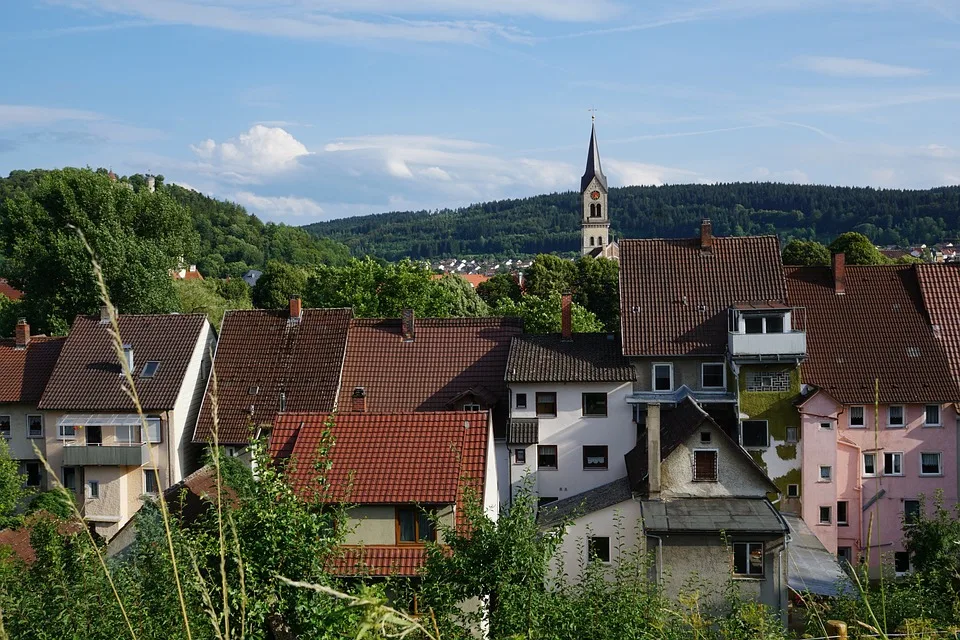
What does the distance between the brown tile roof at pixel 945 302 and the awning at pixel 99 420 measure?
97.3 ft

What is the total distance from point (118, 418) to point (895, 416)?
2808 centimetres

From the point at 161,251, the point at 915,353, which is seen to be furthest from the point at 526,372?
the point at 161,251

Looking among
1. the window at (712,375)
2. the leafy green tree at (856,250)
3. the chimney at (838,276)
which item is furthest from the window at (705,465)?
the leafy green tree at (856,250)

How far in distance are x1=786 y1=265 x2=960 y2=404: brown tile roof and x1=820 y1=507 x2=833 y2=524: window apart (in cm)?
371

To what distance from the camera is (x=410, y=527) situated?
20844 millimetres

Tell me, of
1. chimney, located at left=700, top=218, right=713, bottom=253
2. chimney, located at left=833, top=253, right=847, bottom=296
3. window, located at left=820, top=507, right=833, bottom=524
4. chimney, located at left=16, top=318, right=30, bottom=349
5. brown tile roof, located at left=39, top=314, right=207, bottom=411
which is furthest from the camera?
chimney, located at left=16, top=318, right=30, bottom=349

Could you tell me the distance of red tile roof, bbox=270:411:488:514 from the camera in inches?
821

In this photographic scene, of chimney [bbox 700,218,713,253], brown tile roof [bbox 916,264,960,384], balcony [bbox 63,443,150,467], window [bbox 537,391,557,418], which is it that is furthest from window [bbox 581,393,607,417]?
balcony [bbox 63,443,150,467]

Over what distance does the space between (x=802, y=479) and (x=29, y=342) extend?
104 ft

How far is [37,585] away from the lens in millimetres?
15922

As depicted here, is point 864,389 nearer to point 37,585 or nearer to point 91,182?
point 37,585

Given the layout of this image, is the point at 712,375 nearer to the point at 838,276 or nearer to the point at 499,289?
the point at 838,276

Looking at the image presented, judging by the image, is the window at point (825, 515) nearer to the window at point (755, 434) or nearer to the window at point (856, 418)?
the window at point (755, 434)

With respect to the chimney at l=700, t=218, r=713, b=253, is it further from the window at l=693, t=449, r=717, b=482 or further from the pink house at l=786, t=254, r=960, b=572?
the window at l=693, t=449, r=717, b=482
